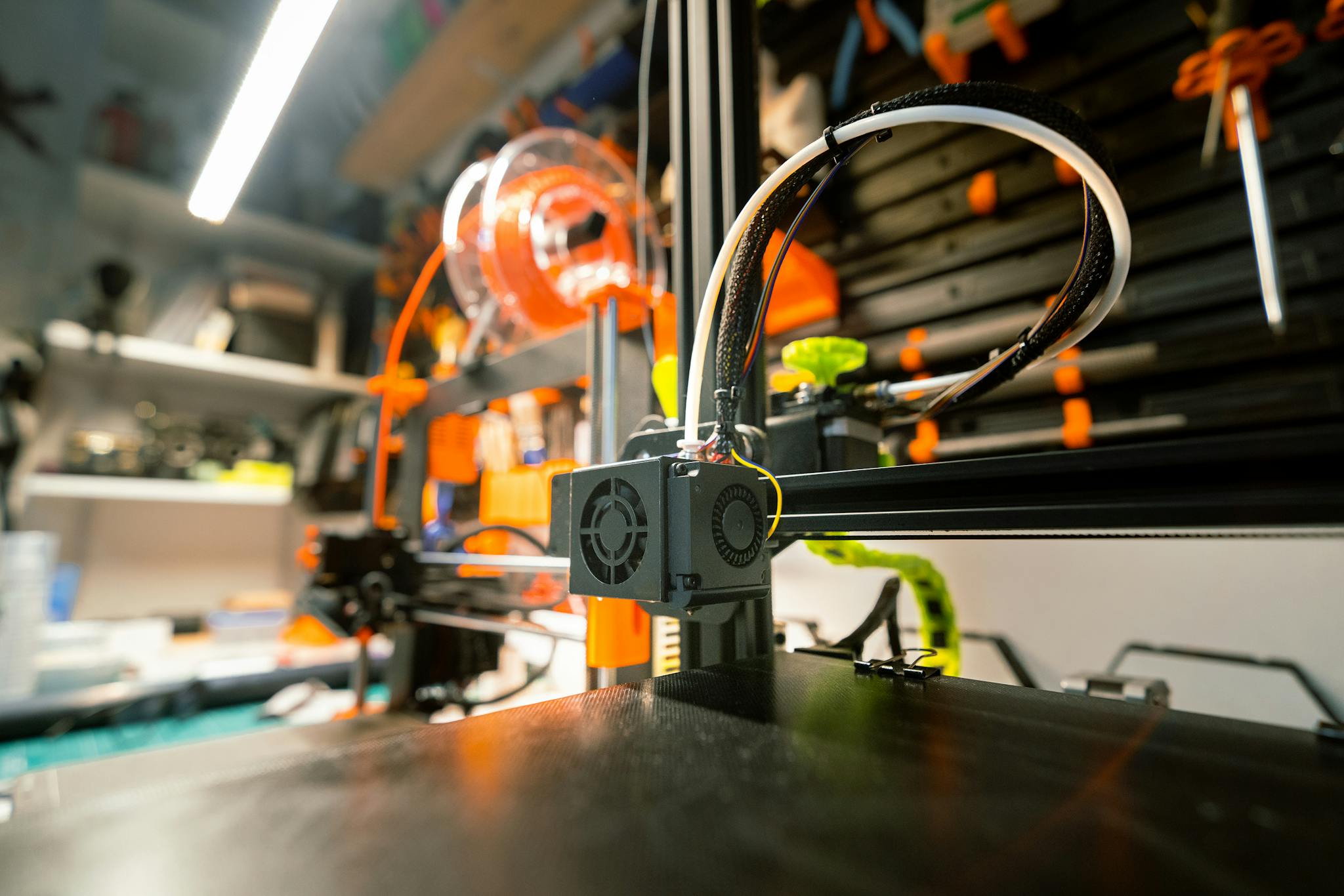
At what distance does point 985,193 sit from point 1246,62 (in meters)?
0.40

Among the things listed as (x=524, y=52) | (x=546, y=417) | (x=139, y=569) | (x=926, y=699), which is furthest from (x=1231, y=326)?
(x=139, y=569)

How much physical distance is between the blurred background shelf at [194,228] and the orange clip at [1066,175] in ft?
9.96

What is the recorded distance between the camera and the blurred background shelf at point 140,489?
7.00 ft

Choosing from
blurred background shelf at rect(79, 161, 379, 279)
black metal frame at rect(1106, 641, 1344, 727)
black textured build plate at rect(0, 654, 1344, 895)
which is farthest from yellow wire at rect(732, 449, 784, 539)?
blurred background shelf at rect(79, 161, 379, 279)

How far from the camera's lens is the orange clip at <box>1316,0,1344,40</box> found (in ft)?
2.68

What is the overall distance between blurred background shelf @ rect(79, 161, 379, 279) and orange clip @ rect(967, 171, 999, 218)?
2896 millimetres

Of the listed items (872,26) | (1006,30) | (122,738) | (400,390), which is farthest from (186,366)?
(1006,30)

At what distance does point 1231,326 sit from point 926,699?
3.06 feet

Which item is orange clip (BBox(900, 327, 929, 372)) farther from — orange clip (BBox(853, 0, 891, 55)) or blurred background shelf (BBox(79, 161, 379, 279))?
blurred background shelf (BBox(79, 161, 379, 279))

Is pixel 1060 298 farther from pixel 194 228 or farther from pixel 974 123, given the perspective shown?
pixel 194 228

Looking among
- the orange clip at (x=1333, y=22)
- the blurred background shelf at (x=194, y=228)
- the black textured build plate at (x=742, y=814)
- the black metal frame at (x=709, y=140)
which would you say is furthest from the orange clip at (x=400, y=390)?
the blurred background shelf at (x=194, y=228)

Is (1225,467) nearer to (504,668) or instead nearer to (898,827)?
(898,827)

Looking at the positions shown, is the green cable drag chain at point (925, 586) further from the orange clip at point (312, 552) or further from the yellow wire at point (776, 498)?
the orange clip at point (312, 552)

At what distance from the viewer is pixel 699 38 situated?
833mm
